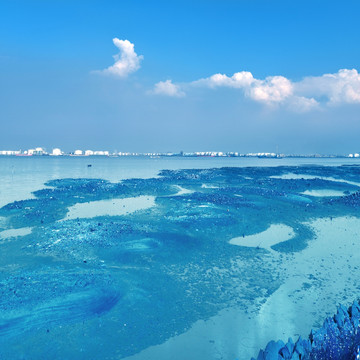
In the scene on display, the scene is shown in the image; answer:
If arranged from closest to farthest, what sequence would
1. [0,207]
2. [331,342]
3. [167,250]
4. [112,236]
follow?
1. [331,342]
2. [167,250]
3. [112,236]
4. [0,207]

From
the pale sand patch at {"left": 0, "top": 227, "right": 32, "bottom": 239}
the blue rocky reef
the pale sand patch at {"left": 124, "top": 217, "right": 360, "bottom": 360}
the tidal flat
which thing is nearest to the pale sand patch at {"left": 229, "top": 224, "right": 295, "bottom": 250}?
the tidal flat

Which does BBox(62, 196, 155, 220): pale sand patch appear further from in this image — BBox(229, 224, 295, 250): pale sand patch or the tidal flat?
BBox(229, 224, 295, 250): pale sand patch

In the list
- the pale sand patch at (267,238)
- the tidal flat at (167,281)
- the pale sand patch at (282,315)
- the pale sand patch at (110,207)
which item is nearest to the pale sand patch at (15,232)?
the tidal flat at (167,281)

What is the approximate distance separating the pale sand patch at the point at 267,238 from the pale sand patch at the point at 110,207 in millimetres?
13743

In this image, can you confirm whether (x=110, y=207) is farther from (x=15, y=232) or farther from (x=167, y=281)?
(x=167, y=281)

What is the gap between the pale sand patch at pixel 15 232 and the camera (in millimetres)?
21425

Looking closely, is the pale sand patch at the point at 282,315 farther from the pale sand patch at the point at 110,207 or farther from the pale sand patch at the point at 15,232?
the pale sand patch at the point at 110,207

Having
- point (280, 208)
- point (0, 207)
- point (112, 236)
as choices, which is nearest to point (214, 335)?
point (112, 236)

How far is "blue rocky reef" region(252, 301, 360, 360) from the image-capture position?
7.93 meters

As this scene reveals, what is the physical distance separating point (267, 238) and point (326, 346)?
13.7 metres

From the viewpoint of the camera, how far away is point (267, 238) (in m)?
21.9

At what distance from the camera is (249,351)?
9445 millimetres

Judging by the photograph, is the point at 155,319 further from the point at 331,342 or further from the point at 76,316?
the point at 331,342

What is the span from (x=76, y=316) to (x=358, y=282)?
13.8 m
